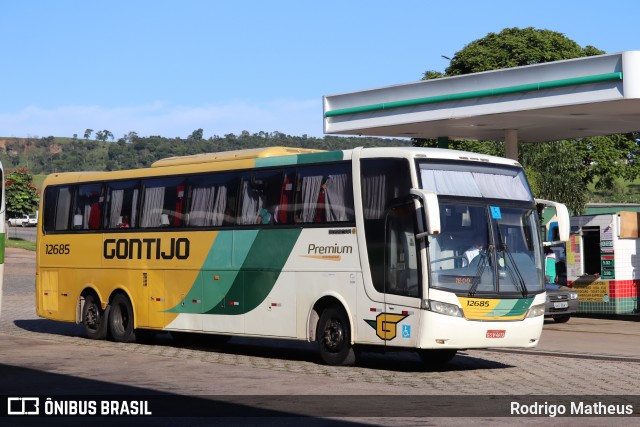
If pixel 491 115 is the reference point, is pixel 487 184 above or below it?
below

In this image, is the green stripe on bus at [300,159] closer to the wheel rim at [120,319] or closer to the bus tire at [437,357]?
the bus tire at [437,357]

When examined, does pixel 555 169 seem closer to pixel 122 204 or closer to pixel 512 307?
pixel 122 204

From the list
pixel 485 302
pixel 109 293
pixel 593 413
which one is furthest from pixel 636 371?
pixel 109 293

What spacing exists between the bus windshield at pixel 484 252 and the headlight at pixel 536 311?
273 millimetres

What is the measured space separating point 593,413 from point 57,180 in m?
16.2

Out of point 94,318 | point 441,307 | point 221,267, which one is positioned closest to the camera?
point 441,307

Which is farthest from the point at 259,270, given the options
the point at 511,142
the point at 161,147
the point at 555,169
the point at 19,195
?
the point at 161,147

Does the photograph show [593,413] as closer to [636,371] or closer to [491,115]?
[636,371]

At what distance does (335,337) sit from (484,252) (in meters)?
2.86

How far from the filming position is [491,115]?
29.6 metres

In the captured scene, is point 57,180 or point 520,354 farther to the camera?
point 57,180

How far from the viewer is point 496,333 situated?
55.9 feet

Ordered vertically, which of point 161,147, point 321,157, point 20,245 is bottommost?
point 20,245

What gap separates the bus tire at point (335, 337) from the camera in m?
18.0
